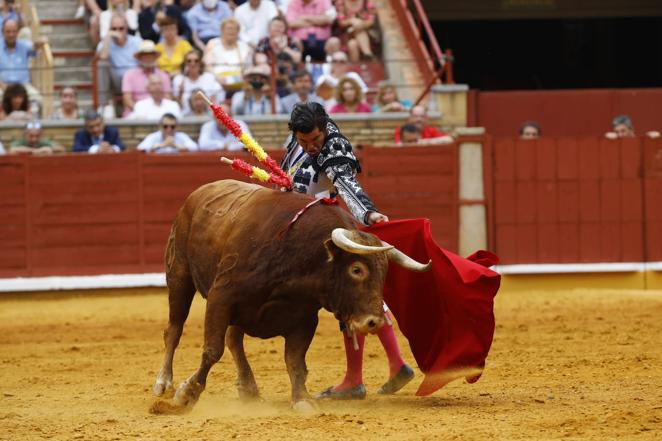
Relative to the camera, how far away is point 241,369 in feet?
21.1

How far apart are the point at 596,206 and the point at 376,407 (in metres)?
6.77

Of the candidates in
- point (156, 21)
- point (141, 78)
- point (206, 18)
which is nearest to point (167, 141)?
point (141, 78)

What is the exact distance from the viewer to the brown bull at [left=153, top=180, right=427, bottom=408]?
18.8 ft

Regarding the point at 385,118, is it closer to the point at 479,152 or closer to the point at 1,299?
the point at 479,152

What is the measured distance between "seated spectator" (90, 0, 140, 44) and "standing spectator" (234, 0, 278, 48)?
1012 millimetres

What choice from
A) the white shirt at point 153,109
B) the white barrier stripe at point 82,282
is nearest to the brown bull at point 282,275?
the white barrier stripe at point 82,282

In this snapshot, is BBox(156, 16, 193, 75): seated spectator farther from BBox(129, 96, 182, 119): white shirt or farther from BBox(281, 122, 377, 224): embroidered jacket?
BBox(281, 122, 377, 224): embroidered jacket

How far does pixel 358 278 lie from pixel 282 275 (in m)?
0.37

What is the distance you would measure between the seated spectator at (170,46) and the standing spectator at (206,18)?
1.32 ft

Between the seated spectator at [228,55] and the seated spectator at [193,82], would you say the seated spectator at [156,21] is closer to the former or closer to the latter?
the seated spectator at [228,55]

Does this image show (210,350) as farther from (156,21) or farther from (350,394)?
(156,21)

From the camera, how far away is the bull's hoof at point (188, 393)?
5.96 m

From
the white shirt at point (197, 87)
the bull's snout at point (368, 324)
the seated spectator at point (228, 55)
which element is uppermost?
the seated spectator at point (228, 55)

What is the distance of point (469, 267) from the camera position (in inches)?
248
